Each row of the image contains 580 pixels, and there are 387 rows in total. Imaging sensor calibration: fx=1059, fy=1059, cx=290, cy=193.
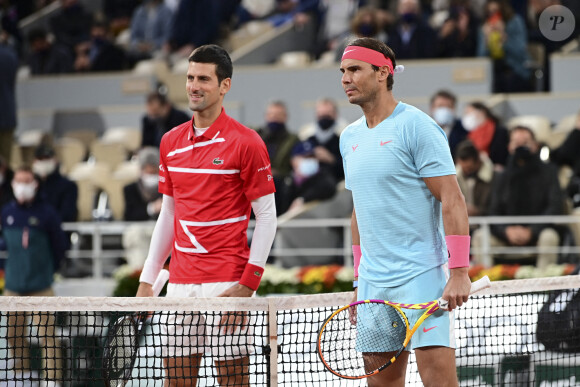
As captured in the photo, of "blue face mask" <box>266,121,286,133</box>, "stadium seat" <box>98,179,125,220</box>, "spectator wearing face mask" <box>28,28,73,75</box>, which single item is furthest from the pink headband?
"spectator wearing face mask" <box>28,28,73,75</box>

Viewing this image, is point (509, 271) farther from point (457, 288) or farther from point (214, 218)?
point (457, 288)

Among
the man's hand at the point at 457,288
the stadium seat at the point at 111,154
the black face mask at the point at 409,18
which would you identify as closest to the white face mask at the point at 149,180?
the stadium seat at the point at 111,154

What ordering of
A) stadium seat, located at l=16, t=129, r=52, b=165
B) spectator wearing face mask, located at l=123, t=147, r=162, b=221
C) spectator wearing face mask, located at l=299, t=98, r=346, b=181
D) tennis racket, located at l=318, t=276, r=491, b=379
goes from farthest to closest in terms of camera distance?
stadium seat, located at l=16, t=129, r=52, b=165, spectator wearing face mask, located at l=299, t=98, r=346, b=181, spectator wearing face mask, located at l=123, t=147, r=162, b=221, tennis racket, located at l=318, t=276, r=491, b=379

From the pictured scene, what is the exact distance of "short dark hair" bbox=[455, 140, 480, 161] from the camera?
10.4 meters

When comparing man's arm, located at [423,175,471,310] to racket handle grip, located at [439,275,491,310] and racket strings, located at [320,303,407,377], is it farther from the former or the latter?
racket strings, located at [320,303,407,377]

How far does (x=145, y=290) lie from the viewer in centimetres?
542

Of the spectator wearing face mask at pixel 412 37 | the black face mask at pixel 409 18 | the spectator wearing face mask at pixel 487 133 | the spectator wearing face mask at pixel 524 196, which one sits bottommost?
the spectator wearing face mask at pixel 524 196

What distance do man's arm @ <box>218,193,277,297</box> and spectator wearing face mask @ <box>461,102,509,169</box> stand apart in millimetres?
6633

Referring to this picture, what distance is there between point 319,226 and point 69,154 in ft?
17.1

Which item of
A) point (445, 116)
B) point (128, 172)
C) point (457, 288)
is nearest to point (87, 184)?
point (128, 172)

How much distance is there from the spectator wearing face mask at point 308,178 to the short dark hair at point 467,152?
1.52m

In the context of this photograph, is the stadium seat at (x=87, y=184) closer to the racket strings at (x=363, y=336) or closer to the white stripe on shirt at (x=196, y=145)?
the white stripe on shirt at (x=196, y=145)

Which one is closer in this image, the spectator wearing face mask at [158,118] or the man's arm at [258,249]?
the man's arm at [258,249]

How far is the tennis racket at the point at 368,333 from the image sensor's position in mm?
4559
